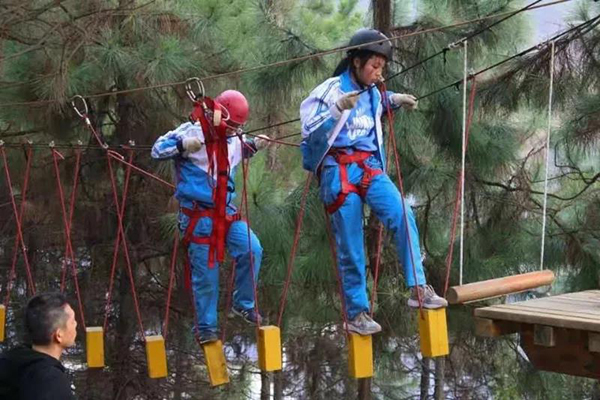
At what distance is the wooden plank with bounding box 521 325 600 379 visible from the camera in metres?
4.23

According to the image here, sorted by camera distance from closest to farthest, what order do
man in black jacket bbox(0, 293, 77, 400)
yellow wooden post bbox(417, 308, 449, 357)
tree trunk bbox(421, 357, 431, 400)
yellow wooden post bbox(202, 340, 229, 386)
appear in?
man in black jacket bbox(0, 293, 77, 400), yellow wooden post bbox(417, 308, 449, 357), yellow wooden post bbox(202, 340, 229, 386), tree trunk bbox(421, 357, 431, 400)

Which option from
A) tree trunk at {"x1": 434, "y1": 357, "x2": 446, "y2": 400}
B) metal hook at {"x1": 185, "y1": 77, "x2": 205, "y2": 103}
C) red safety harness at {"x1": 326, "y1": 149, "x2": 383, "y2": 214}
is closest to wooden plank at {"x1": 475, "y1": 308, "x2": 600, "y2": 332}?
red safety harness at {"x1": 326, "y1": 149, "x2": 383, "y2": 214}

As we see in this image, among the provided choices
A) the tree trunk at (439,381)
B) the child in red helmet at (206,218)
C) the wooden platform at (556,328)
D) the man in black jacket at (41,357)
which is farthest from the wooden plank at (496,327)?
the tree trunk at (439,381)

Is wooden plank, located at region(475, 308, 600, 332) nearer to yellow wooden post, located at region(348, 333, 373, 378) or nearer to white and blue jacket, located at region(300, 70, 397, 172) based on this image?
yellow wooden post, located at region(348, 333, 373, 378)

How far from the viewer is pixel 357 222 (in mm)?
4359

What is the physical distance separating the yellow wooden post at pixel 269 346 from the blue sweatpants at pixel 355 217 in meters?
0.33

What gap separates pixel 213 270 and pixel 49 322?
1959 millimetres

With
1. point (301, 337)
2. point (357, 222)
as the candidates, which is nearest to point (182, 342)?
point (301, 337)

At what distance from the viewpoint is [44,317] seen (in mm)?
2895

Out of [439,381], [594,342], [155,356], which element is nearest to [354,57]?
[594,342]

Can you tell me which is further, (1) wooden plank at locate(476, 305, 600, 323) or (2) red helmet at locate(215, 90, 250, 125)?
(2) red helmet at locate(215, 90, 250, 125)

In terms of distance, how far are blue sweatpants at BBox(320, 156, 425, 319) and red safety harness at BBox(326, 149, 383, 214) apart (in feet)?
0.04

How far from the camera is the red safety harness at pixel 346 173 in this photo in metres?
4.33

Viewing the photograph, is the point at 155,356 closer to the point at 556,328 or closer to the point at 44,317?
the point at 556,328
